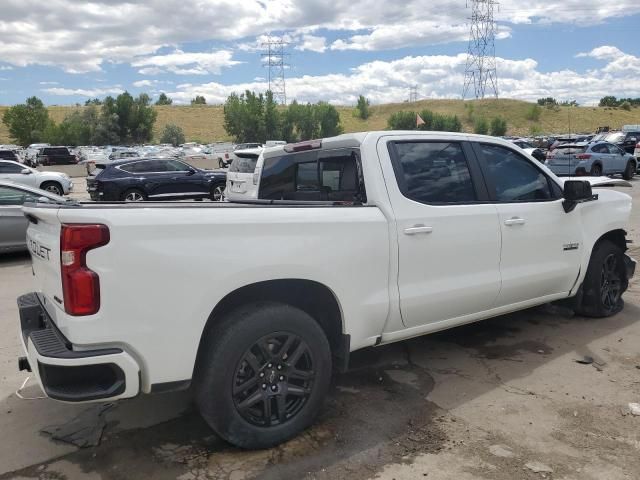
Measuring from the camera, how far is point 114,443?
3377mm

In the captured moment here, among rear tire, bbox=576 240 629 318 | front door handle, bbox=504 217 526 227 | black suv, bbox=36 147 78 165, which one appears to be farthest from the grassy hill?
front door handle, bbox=504 217 526 227

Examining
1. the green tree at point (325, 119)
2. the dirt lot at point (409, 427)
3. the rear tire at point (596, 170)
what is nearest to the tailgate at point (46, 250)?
the dirt lot at point (409, 427)

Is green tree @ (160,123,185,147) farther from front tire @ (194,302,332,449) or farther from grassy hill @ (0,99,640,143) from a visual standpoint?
front tire @ (194,302,332,449)

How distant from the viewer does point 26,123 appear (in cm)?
8288

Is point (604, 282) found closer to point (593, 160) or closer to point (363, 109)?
point (593, 160)

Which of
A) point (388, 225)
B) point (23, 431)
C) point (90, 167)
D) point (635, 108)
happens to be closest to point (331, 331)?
point (388, 225)

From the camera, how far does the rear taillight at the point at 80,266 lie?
2.62 meters

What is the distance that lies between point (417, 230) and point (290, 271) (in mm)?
986

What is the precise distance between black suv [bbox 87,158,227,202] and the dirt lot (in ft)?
42.9

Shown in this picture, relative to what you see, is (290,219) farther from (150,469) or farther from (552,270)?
(552,270)

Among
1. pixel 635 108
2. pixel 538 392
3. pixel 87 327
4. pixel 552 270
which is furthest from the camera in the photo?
pixel 635 108

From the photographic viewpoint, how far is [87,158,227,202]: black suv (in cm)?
1730

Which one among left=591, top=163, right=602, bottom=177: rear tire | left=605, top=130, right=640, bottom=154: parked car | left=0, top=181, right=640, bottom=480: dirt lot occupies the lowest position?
left=0, top=181, right=640, bottom=480: dirt lot

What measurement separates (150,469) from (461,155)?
9.68 feet
